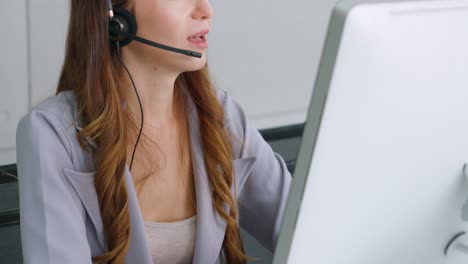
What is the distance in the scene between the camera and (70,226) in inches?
44.3

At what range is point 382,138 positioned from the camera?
0.80 m

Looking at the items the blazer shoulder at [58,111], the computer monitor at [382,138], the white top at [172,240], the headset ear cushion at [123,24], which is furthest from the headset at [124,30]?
the computer monitor at [382,138]

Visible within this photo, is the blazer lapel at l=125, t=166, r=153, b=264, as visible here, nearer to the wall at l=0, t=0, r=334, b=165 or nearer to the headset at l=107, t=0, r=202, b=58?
the headset at l=107, t=0, r=202, b=58

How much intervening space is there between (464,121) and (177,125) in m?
0.60

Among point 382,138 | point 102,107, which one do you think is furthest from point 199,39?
point 382,138

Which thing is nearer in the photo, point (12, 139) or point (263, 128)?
point (12, 139)

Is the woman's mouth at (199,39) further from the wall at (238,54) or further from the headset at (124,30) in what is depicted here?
the wall at (238,54)

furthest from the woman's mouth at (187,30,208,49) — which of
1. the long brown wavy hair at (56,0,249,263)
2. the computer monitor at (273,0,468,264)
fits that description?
the computer monitor at (273,0,468,264)

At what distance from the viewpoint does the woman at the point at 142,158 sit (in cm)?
114

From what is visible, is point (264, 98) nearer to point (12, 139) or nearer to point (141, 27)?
point (12, 139)

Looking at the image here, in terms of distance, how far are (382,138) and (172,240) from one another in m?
0.59

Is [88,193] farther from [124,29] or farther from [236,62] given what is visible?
[236,62]

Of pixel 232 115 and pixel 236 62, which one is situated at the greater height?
pixel 232 115

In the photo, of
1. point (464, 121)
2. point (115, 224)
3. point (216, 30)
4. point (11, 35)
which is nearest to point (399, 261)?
point (464, 121)
